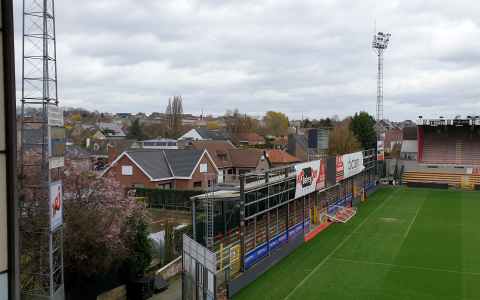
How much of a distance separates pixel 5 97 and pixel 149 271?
12.7 m

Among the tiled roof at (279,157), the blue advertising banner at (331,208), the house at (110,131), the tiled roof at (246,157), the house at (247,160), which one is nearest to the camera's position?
the blue advertising banner at (331,208)

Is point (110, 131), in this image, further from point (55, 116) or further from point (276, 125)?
point (55, 116)

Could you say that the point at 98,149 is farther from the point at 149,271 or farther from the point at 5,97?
the point at 5,97

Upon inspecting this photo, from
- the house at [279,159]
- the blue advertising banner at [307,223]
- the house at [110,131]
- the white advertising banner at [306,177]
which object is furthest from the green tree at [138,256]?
the house at [110,131]

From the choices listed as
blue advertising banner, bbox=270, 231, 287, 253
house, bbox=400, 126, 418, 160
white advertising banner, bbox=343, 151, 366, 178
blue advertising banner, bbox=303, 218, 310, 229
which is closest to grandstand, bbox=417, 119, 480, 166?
house, bbox=400, 126, 418, 160

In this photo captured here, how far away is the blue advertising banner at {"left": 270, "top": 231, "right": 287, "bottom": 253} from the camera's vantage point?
18.7 metres

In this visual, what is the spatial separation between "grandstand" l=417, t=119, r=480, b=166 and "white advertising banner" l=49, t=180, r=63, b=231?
43.8 meters

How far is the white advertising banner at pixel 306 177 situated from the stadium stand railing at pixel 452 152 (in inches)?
1265

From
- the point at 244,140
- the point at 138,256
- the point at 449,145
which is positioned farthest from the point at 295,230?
the point at 244,140

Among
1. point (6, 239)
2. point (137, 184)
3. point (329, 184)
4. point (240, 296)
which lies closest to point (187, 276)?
point (240, 296)

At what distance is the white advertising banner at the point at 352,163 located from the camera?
102 ft

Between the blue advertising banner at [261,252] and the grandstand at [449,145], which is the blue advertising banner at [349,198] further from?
the grandstand at [449,145]

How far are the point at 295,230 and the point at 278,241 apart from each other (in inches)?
101

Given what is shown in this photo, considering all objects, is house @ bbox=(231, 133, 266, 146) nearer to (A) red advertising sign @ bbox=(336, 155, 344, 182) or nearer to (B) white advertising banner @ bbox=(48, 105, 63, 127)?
(A) red advertising sign @ bbox=(336, 155, 344, 182)
